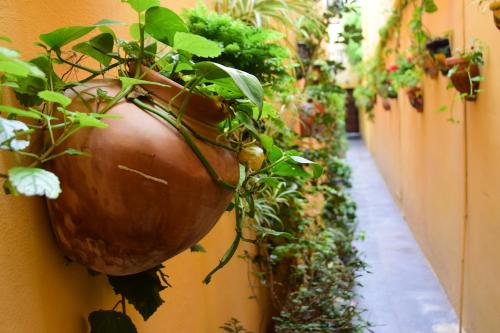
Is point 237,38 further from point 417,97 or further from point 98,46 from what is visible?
point 417,97

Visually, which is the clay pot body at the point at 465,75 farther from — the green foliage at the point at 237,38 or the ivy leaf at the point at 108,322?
the ivy leaf at the point at 108,322

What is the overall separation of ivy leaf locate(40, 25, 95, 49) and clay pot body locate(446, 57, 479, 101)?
2568 millimetres

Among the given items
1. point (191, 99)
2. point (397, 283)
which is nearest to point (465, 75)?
point (397, 283)

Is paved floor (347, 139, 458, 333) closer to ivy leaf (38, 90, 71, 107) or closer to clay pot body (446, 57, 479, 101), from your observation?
clay pot body (446, 57, 479, 101)

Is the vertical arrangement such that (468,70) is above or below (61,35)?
below

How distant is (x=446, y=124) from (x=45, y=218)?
374 centimetres

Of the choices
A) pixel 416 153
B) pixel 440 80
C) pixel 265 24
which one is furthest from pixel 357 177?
pixel 265 24

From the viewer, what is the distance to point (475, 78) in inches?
111

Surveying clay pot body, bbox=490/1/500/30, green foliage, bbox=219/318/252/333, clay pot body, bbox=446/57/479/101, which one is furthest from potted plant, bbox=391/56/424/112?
green foliage, bbox=219/318/252/333

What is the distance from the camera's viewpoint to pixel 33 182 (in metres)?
0.59

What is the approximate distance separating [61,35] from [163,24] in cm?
16

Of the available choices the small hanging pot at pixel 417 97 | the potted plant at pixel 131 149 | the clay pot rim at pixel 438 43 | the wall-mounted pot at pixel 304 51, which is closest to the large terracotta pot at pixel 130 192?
the potted plant at pixel 131 149

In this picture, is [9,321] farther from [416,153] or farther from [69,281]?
[416,153]

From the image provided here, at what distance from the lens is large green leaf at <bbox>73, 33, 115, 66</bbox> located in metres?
0.86
